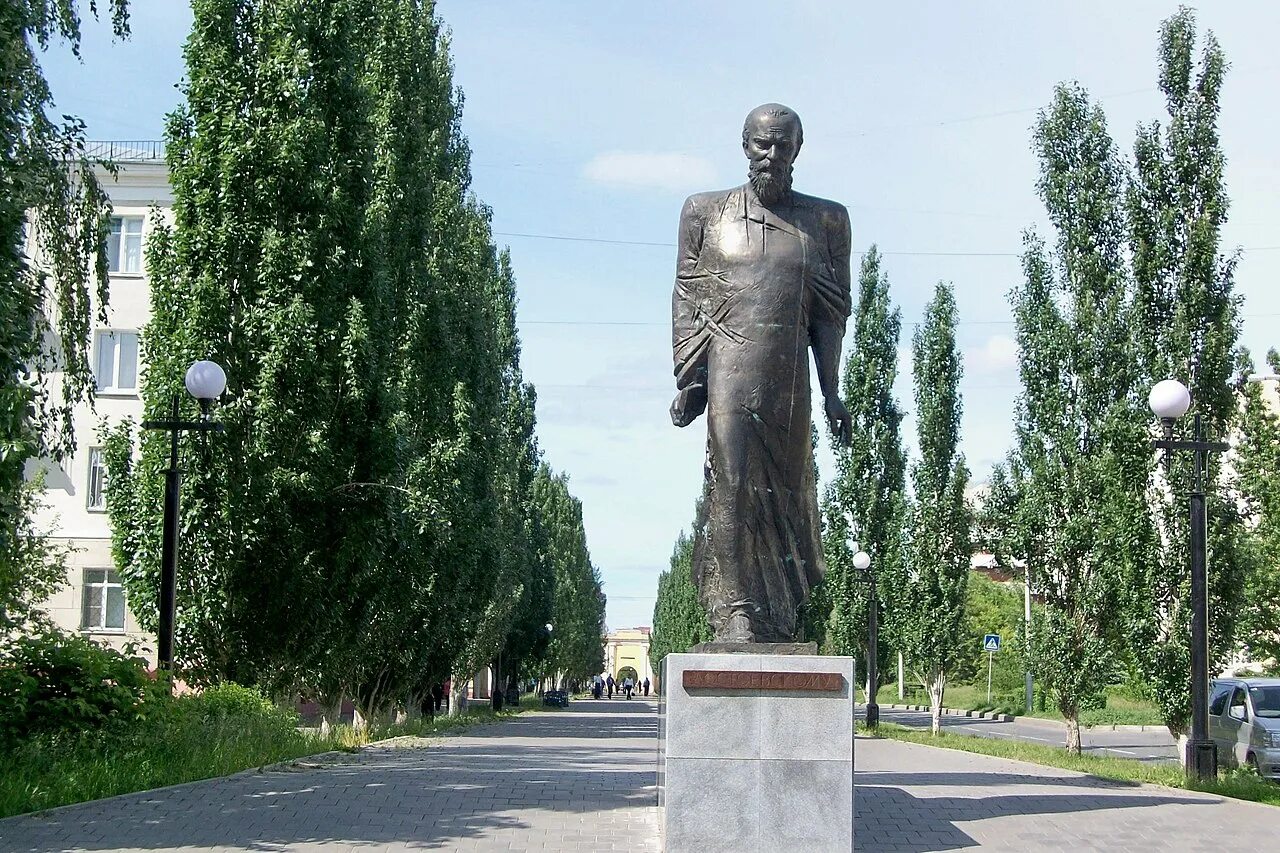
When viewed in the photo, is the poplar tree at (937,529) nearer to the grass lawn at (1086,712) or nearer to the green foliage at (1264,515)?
the grass lawn at (1086,712)

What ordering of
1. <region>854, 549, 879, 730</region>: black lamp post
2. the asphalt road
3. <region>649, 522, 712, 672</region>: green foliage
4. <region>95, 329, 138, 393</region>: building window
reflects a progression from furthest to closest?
<region>649, 522, 712, 672</region>: green foliage, <region>95, 329, 138, 393</region>: building window, <region>854, 549, 879, 730</region>: black lamp post, the asphalt road

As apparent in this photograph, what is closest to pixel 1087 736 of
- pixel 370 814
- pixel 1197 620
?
pixel 1197 620

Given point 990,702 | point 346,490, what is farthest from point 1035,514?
point 990,702

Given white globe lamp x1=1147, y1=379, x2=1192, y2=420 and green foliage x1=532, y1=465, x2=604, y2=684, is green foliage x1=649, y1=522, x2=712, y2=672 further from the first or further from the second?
white globe lamp x1=1147, y1=379, x2=1192, y2=420

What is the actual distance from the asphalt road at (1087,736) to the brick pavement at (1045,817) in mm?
13482

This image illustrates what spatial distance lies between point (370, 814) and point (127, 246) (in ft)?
95.1

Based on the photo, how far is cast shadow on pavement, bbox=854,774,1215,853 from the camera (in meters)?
9.14

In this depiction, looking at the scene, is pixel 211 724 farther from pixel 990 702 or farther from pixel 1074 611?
pixel 990 702

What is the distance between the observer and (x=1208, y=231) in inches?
750

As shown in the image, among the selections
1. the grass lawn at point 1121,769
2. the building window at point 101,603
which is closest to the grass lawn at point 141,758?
the grass lawn at point 1121,769

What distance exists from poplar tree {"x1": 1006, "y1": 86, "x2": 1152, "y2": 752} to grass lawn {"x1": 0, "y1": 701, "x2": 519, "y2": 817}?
11.6 meters

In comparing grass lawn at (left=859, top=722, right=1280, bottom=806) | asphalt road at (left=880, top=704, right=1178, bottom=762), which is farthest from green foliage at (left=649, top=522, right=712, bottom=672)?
grass lawn at (left=859, top=722, right=1280, bottom=806)

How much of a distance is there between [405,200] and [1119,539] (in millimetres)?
11915

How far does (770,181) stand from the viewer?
9359 mm
